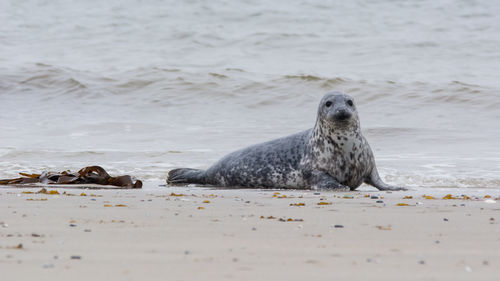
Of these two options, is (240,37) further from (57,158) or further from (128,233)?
(128,233)

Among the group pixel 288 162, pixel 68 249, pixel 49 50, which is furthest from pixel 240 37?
pixel 68 249

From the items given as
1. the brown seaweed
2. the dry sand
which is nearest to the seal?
the brown seaweed

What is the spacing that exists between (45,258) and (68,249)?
7.5 inches

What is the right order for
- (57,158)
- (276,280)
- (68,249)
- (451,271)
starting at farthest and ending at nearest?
(57,158) → (68,249) → (451,271) → (276,280)

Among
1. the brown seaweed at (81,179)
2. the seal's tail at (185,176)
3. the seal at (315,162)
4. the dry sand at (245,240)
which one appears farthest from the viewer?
the seal's tail at (185,176)

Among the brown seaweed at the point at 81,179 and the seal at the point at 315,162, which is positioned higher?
the seal at the point at 315,162

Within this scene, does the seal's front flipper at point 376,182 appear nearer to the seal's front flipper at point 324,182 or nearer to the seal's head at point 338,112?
the seal's front flipper at point 324,182

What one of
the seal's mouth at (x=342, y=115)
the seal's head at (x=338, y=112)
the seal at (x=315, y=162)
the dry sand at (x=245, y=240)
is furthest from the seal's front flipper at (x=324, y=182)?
the dry sand at (x=245, y=240)

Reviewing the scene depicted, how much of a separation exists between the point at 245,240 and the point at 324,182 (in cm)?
371

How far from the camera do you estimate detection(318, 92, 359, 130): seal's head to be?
21.8 ft

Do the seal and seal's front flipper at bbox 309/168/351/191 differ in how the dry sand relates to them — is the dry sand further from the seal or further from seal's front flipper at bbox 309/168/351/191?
the seal

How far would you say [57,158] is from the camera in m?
9.48

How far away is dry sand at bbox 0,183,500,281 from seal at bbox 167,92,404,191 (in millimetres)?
1942

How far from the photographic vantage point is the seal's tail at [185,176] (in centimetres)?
739
